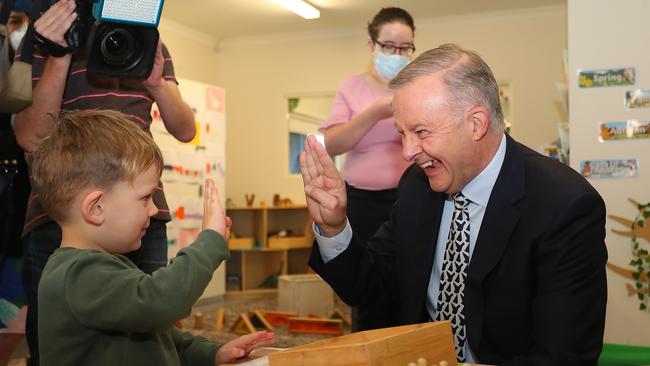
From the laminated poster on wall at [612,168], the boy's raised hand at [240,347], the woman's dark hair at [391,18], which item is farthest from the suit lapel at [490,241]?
the laminated poster on wall at [612,168]

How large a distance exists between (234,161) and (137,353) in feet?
25.6

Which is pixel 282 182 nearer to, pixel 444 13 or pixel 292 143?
pixel 292 143

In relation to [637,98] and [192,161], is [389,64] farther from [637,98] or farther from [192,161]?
[192,161]

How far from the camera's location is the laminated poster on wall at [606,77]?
3.49 meters

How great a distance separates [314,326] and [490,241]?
141 inches

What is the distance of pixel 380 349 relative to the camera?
106 cm

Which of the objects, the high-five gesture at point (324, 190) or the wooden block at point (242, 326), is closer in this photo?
the high-five gesture at point (324, 190)

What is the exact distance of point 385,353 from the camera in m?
1.07

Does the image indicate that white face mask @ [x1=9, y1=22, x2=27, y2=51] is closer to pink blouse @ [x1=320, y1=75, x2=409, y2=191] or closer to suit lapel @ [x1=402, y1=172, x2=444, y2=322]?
pink blouse @ [x1=320, y1=75, x2=409, y2=191]

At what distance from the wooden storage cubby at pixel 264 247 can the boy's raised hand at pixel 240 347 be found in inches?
255

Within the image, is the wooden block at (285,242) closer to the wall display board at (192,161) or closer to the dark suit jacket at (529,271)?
the wall display board at (192,161)

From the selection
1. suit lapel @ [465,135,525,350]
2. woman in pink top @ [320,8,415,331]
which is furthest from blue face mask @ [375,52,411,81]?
suit lapel @ [465,135,525,350]

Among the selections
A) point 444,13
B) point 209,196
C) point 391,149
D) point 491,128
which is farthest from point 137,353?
point 444,13

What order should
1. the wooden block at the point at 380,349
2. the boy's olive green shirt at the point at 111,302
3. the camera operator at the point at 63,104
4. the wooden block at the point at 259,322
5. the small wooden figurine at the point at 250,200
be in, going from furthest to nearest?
the small wooden figurine at the point at 250,200, the wooden block at the point at 259,322, the camera operator at the point at 63,104, the boy's olive green shirt at the point at 111,302, the wooden block at the point at 380,349
